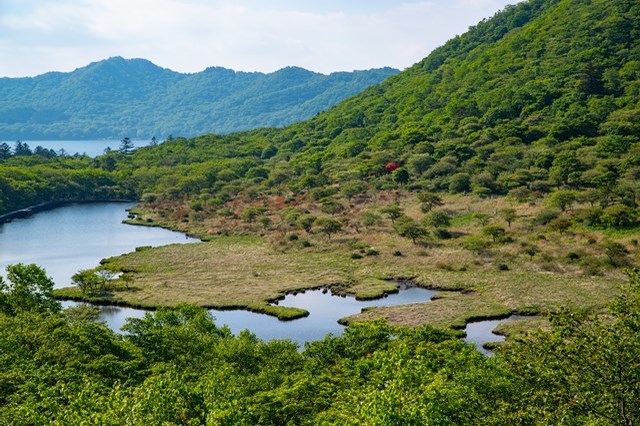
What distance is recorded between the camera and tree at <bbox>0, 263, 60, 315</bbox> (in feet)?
191

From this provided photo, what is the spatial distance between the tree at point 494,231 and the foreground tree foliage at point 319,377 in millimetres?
49620

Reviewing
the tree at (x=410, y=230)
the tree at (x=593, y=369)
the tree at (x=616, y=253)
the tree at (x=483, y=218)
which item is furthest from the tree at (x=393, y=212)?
the tree at (x=593, y=369)

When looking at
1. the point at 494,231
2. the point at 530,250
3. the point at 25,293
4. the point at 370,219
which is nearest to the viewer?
the point at 25,293

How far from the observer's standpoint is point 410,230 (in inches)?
4168

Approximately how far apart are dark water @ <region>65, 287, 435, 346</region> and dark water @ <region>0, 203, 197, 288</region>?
74.7 feet

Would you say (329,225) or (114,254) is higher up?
(329,225)

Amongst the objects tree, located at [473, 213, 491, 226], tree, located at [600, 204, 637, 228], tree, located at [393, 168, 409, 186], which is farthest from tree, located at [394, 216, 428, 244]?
tree, located at [393, 168, 409, 186]

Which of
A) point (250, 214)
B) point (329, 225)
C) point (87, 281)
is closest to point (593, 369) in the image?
point (87, 281)

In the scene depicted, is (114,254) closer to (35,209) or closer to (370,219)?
(370,219)

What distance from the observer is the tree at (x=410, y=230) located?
10600 centimetres

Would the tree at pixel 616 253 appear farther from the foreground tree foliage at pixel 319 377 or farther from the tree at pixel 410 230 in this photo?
the foreground tree foliage at pixel 319 377

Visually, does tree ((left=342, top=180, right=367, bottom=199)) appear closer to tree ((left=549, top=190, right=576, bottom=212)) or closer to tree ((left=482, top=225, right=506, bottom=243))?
tree ((left=482, top=225, right=506, bottom=243))

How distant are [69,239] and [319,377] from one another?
10771 centimetres

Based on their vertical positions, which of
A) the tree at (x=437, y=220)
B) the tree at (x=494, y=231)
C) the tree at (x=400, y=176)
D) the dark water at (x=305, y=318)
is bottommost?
the dark water at (x=305, y=318)
